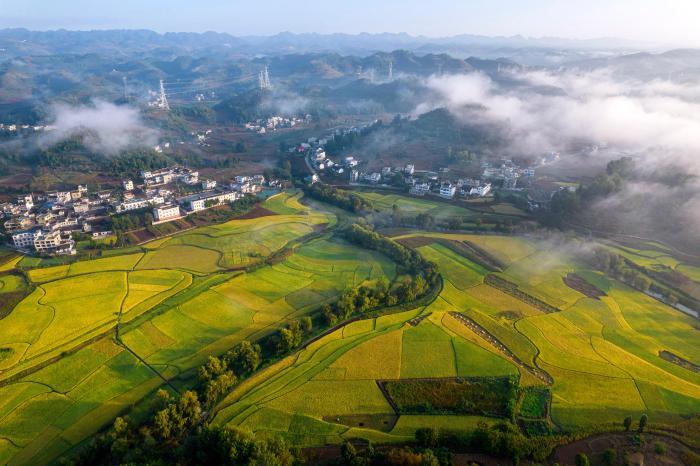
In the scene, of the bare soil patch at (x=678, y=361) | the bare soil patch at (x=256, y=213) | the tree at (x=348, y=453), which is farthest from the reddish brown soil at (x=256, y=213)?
the bare soil patch at (x=678, y=361)

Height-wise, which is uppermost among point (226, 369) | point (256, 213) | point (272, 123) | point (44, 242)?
point (272, 123)

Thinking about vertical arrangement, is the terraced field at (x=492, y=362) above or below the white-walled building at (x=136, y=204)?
below

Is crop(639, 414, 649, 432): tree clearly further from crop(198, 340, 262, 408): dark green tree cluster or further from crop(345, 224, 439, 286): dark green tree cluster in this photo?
crop(198, 340, 262, 408): dark green tree cluster

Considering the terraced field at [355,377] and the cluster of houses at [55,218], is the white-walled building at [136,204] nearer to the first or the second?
the cluster of houses at [55,218]

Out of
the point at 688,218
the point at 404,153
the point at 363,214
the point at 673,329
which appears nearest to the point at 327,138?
the point at 404,153

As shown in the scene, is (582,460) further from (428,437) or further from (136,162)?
(136,162)

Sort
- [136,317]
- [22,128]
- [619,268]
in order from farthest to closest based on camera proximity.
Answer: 1. [22,128]
2. [619,268]
3. [136,317]

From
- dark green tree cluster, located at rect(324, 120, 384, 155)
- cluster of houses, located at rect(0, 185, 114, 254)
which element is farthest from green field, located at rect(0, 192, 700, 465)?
dark green tree cluster, located at rect(324, 120, 384, 155)

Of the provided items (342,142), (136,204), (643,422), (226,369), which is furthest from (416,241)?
(342,142)
